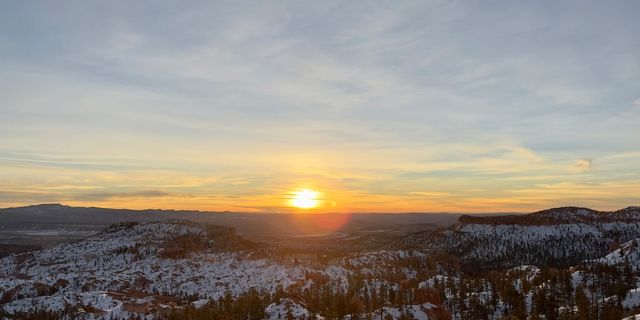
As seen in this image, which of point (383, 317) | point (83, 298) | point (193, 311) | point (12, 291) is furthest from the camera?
point (12, 291)

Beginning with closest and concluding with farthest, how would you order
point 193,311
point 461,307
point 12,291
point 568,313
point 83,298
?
point 568,313 → point 193,311 → point 461,307 → point 83,298 → point 12,291

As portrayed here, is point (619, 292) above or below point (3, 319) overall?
above

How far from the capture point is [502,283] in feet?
588

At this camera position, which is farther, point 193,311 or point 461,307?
point 461,307

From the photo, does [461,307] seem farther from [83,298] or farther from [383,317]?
[83,298]

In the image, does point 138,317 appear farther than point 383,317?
Yes

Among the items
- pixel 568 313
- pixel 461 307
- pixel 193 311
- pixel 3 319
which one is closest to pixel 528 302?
pixel 461 307

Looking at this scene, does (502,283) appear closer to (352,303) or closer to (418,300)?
(418,300)

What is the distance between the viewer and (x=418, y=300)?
164375 millimetres

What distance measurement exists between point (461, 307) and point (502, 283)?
27.2m

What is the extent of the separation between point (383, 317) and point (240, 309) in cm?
4386

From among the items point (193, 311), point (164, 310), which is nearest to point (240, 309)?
point (193, 311)

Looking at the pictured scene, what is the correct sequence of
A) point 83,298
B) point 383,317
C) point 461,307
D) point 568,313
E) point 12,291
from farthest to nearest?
point 12,291
point 83,298
point 461,307
point 383,317
point 568,313

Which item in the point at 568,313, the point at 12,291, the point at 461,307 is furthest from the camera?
the point at 12,291
